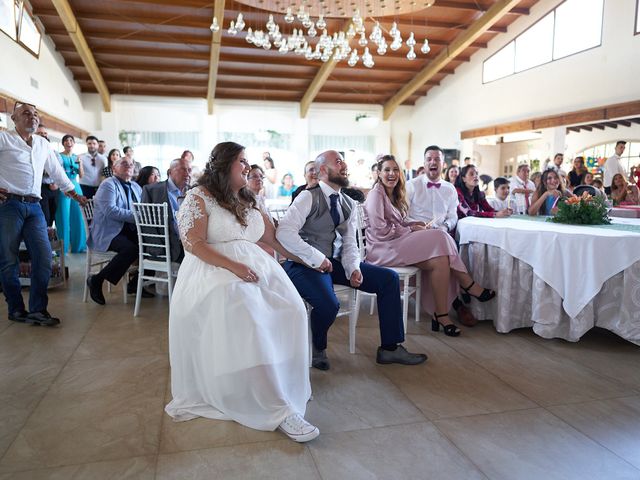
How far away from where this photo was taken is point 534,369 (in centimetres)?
260

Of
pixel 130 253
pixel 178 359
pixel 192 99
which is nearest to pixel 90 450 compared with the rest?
pixel 178 359

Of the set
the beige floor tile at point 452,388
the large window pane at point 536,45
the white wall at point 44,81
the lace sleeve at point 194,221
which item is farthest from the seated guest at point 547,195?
the white wall at point 44,81

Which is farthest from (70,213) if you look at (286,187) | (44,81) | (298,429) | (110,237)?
(298,429)

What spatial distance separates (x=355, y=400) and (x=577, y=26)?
357 inches

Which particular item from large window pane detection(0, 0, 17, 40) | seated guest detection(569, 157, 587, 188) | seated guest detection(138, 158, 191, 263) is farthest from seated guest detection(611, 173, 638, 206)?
large window pane detection(0, 0, 17, 40)

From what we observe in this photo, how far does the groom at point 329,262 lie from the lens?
2.47 m

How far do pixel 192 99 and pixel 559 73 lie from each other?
8757 mm

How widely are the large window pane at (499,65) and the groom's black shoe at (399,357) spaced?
9.38 meters

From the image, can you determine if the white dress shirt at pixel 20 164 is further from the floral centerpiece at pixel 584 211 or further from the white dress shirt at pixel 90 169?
the floral centerpiece at pixel 584 211

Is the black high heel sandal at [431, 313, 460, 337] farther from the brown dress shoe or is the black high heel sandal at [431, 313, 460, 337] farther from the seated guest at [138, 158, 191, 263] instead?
the seated guest at [138, 158, 191, 263]

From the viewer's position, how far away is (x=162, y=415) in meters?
2.06

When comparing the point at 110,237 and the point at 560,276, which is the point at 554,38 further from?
the point at 110,237

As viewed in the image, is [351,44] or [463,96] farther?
[463,96]

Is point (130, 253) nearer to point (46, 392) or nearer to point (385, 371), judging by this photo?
point (46, 392)
